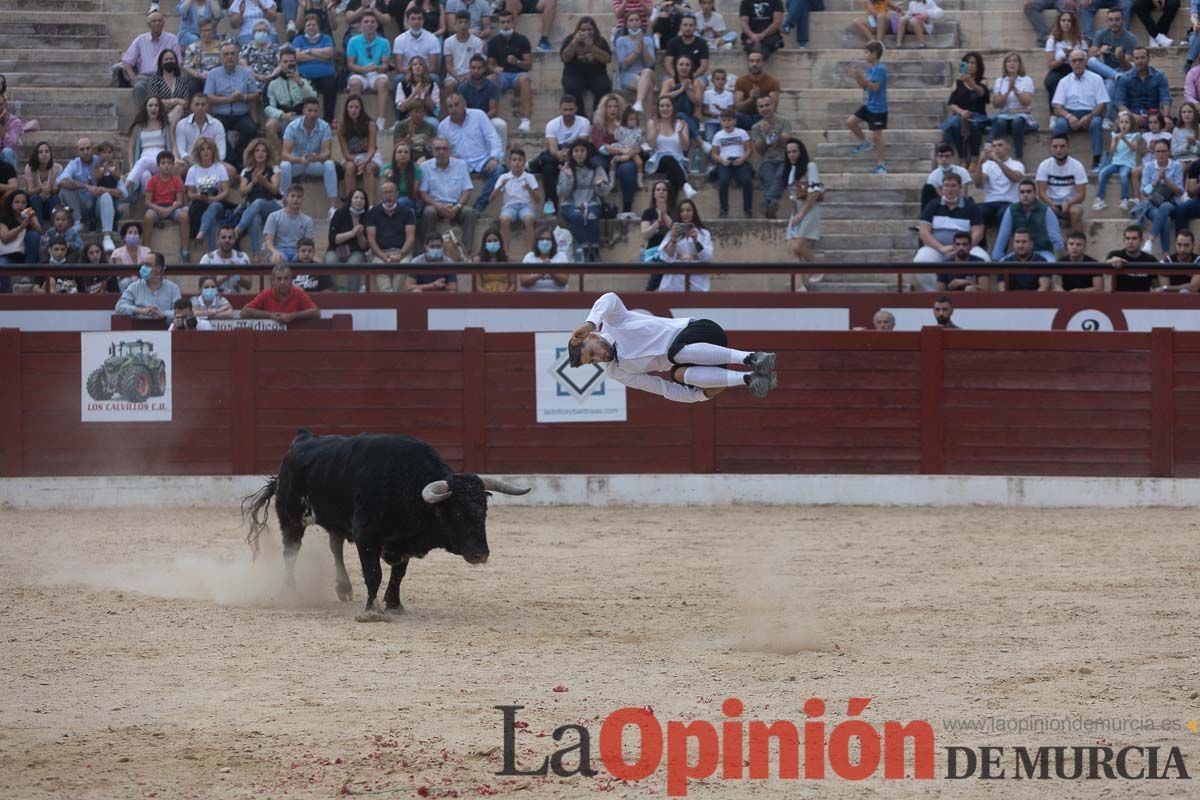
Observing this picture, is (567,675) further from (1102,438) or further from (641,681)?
(1102,438)

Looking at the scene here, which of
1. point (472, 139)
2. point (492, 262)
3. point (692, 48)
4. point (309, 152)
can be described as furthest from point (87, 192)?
point (692, 48)

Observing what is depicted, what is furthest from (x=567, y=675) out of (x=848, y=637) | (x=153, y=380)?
(x=153, y=380)

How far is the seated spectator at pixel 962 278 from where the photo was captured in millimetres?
15241

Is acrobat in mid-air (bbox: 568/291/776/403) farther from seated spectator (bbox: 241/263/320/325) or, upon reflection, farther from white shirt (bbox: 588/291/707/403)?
seated spectator (bbox: 241/263/320/325)

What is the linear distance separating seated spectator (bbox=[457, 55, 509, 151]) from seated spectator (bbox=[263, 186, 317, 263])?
2460 millimetres

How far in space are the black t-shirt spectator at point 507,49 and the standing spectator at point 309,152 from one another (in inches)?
73.5

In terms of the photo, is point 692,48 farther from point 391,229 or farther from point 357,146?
point 391,229

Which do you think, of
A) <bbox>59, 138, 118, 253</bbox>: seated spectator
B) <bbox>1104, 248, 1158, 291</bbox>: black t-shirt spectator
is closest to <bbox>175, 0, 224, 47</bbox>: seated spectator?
<bbox>59, 138, 118, 253</bbox>: seated spectator

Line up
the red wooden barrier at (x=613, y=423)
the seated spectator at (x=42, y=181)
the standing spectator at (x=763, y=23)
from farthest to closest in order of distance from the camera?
1. the standing spectator at (x=763, y=23)
2. the seated spectator at (x=42, y=181)
3. the red wooden barrier at (x=613, y=423)

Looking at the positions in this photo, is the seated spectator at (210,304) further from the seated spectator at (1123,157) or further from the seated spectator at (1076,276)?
the seated spectator at (1123,157)

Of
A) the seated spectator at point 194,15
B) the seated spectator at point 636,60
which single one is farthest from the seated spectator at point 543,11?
the seated spectator at point 194,15

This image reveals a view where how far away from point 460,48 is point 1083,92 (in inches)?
265

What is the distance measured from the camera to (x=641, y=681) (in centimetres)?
795

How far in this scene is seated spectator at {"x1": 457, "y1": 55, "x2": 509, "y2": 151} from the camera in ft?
57.7
